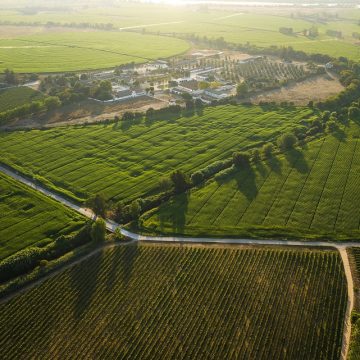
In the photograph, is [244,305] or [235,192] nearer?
[244,305]

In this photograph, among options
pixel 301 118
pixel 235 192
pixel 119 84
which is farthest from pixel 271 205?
pixel 119 84

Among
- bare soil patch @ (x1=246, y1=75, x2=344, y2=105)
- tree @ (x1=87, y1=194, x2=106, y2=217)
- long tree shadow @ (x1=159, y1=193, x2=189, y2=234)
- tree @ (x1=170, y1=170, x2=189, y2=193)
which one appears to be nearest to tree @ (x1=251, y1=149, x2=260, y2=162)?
tree @ (x1=170, y1=170, x2=189, y2=193)

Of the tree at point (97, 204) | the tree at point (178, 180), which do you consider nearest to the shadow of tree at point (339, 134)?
the tree at point (178, 180)

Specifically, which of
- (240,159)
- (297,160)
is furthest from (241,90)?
(240,159)

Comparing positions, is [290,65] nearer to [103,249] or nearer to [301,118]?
[301,118]

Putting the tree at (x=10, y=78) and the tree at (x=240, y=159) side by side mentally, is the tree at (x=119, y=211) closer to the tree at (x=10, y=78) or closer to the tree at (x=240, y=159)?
the tree at (x=240, y=159)

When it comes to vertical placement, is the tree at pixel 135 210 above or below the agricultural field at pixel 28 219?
above

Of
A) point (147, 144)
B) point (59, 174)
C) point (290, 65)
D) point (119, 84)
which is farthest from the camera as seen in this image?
point (290, 65)
